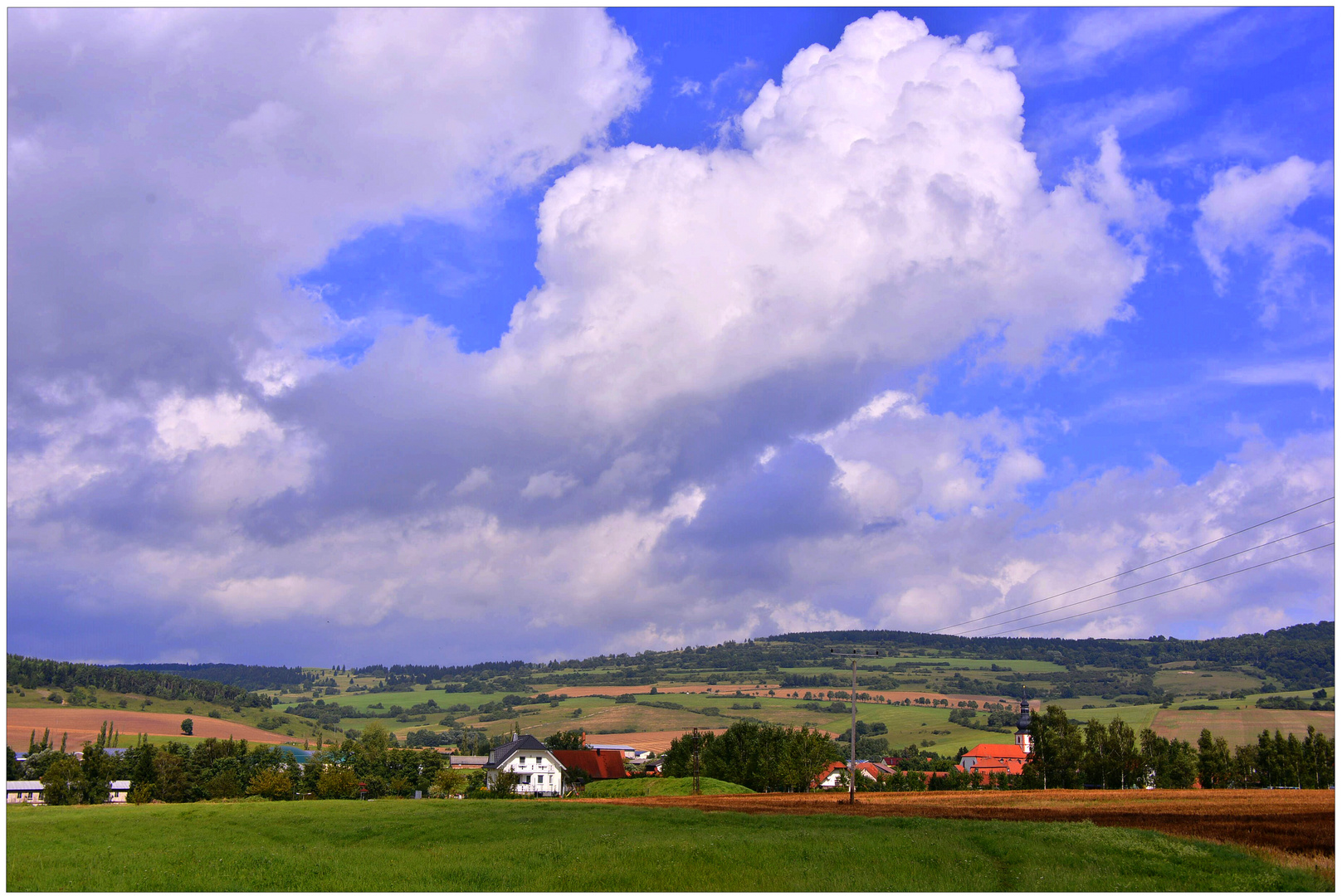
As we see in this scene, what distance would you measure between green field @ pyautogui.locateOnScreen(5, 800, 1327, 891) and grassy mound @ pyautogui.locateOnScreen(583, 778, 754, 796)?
202 feet

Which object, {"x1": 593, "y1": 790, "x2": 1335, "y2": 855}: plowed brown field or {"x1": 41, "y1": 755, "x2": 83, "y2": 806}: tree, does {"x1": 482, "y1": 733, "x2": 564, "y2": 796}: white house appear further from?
{"x1": 593, "y1": 790, "x2": 1335, "y2": 855}: plowed brown field

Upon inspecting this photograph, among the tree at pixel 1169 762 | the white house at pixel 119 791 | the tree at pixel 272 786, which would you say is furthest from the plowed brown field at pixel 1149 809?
the white house at pixel 119 791

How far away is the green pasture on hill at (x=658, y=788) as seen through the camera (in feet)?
365

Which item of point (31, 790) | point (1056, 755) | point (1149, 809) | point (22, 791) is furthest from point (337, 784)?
point (1149, 809)

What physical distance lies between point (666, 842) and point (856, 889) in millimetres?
9962

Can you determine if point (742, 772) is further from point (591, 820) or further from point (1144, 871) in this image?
point (1144, 871)

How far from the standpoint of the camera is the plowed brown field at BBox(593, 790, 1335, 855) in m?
35.8

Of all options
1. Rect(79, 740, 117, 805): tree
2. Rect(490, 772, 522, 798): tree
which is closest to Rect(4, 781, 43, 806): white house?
Rect(79, 740, 117, 805): tree

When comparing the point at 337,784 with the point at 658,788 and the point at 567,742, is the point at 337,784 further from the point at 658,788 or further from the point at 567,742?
the point at 567,742

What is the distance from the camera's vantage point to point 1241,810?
150 ft

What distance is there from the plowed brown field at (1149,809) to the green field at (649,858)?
139 inches

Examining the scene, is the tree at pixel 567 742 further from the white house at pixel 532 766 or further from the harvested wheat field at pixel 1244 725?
the harvested wheat field at pixel 1244 725

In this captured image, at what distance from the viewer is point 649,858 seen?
113ft

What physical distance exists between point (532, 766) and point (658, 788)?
4909 centimetres
